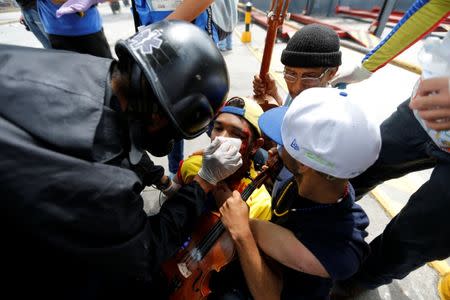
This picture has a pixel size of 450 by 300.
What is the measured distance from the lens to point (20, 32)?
7488 millimetres

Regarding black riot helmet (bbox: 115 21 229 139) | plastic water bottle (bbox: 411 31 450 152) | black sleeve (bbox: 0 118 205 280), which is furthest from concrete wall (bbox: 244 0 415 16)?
black sleeve (bbox: 0 118 205 280)

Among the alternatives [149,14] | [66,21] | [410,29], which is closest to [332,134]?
[410,29]

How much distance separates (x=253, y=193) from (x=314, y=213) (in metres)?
0.64

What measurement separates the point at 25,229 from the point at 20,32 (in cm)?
985

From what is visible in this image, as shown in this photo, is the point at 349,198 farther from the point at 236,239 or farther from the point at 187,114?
the point at 187,114

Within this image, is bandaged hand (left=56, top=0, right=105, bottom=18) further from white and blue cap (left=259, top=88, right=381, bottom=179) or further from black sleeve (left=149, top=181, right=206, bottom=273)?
white and blue cap (left=259, top=88, right=381, bottom=179)

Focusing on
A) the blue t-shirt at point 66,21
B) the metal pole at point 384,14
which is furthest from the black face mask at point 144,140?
the metal pole at point 384,14

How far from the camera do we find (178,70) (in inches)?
34.0

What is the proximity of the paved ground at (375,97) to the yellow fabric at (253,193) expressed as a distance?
2.33 ft

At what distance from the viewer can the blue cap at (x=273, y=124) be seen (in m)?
1.26

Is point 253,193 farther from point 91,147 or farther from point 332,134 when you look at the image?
point 91,147

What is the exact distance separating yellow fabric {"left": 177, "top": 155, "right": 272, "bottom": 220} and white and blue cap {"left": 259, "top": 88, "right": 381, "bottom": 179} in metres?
0.68

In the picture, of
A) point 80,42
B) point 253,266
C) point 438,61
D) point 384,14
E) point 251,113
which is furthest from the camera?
point 384,14

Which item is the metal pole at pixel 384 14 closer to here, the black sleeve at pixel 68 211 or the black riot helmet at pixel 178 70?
the black riot helmet at pixel 178 70
